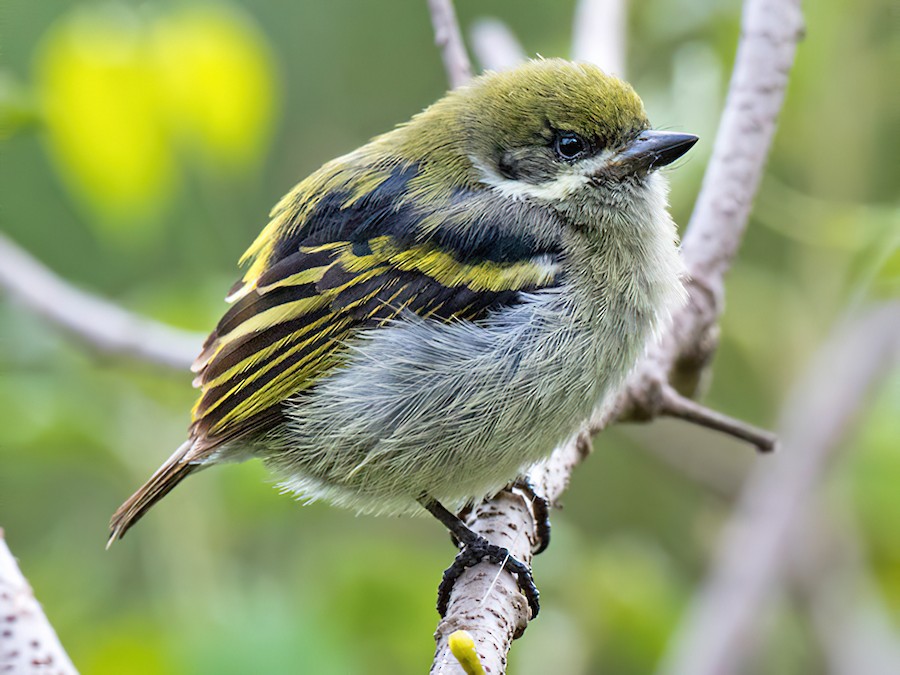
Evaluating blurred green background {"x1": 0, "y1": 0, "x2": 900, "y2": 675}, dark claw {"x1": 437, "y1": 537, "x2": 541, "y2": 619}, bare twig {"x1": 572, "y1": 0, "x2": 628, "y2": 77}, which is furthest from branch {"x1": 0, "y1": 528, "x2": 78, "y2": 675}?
bare twig {"x1": 572, "y1": 0, "x2": 628, "y2": 77}

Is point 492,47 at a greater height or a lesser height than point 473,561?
greater

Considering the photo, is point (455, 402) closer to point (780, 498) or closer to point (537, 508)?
point (537, 508)

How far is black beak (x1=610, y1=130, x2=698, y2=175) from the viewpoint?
296 centimetres

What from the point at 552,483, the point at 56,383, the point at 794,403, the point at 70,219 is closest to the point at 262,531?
the point at 56,383

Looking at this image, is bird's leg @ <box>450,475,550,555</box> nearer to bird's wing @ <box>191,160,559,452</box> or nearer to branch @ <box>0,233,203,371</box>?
bird's wing @ <box>191,160,559,452</box>

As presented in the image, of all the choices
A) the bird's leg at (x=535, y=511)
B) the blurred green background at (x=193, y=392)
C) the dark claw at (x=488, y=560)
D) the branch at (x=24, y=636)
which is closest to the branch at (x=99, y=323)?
the blurred green background at (x=193, y=392)

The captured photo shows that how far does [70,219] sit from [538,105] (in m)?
3.28

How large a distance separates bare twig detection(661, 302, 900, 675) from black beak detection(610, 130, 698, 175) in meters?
0.98

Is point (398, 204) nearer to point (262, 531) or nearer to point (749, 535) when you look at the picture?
point (262, 531)

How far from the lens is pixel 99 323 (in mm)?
3402

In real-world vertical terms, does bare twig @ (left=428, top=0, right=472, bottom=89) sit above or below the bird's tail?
above

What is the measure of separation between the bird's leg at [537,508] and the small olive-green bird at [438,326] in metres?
0.09

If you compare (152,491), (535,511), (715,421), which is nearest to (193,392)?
(152,491)

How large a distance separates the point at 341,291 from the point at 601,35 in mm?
1428
